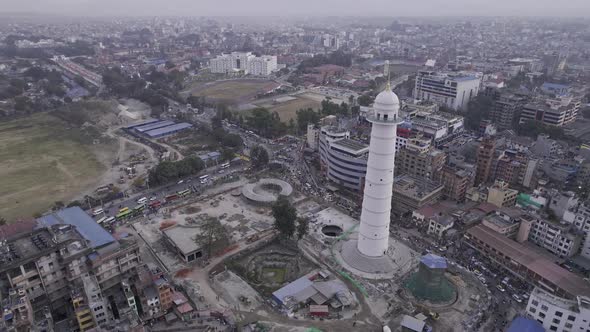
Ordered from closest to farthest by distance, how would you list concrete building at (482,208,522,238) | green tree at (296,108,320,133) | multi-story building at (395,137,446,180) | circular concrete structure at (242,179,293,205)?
→ concrete building at (482,208,522,238)
circular concrete structure at (242,179,293,205)
multi-story building at (395,137,446,180)
green tree at (296,108,320,133)


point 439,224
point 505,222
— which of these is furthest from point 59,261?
point 505,222

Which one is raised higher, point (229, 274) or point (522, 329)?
point (522, 329)

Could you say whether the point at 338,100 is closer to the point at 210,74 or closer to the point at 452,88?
the point at 452,88

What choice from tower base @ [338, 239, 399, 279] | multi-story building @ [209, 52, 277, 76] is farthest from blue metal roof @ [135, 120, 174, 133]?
multi-story building @ [209, 52, 277, 76]

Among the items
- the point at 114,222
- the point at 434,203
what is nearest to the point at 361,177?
the point at 434,203

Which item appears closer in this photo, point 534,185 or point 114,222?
point 114,222

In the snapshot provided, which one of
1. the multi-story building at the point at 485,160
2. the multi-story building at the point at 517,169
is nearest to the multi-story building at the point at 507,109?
the multi-story building at the point at 517,169

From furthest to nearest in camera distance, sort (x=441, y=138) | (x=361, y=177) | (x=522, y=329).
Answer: (x=441, y=138), (x=361, y=177), (x=522, y=329)

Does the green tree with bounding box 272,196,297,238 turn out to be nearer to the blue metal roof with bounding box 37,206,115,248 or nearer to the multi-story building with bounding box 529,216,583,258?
the blue metal roof with bounding box 37,206,115,248
